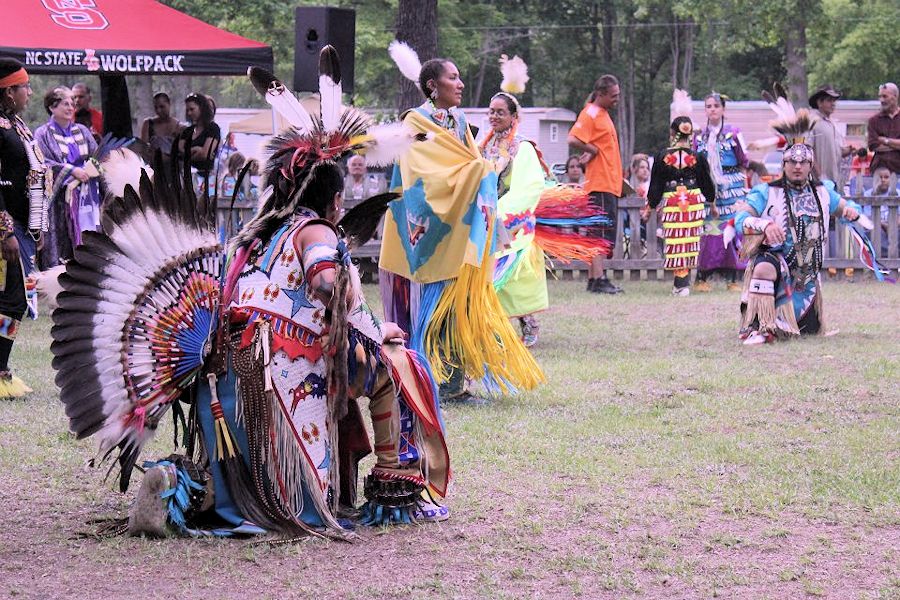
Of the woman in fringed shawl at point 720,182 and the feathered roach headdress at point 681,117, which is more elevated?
the feathered roach headdress at point 681,117

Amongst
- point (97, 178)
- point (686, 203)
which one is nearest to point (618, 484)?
point (97, 178)

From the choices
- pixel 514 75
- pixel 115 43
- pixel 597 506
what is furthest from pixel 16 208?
pixel 115 43

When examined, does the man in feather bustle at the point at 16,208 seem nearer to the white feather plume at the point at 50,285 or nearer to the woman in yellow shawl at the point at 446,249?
the woman in yellow shawl at the point at 446,249

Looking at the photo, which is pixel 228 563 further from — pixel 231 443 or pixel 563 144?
pixel 563 144

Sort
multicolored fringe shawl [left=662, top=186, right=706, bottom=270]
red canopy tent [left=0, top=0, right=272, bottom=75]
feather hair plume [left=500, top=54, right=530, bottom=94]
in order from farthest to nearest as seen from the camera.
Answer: multicolored fringe shawl [left=662, top=186, right=706, bottom=270] < red canopy tent [left=0, top=0, right=272, bottom=75] < feather hair plume [left=500, top=54, right=530, bottom=94]

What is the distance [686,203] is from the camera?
1209 cm

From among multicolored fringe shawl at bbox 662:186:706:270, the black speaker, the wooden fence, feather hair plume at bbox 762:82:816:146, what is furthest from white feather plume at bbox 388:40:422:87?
the wooden fence

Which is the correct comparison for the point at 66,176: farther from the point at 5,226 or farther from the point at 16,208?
the point at 5,226

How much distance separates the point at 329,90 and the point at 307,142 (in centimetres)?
20

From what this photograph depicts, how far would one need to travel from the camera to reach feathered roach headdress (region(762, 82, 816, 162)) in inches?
328

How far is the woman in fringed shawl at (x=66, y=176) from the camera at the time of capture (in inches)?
374

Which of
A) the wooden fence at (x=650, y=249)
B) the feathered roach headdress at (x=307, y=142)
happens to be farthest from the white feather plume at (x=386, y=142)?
the wooden fence at (x=650, y=249)

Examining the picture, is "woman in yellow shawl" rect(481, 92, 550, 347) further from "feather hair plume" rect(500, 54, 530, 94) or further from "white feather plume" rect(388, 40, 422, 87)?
"white feather plume" rect(388, 40, 422, 87)

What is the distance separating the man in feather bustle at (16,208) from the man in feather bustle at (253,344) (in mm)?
2652
